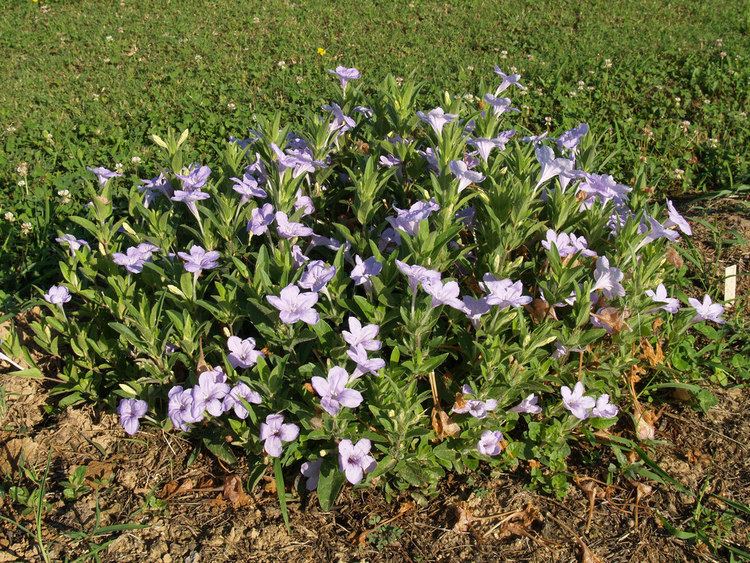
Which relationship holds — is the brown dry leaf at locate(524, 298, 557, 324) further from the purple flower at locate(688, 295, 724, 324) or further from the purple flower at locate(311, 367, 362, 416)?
the purple flower at locate(311, 367, 362, 416)

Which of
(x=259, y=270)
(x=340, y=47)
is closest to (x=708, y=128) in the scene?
(x=340, y=47)

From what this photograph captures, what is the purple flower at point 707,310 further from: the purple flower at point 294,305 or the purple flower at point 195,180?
the purple flower at point 195,180

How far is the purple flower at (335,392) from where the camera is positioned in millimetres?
2158

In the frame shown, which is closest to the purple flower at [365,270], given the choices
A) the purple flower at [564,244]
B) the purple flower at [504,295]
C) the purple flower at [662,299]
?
the purple flower at [504,295]

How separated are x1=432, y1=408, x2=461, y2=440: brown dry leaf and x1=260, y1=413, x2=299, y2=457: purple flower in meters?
0.54

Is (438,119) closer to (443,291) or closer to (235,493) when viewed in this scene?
(443,291)

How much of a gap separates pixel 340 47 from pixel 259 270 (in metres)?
4.88

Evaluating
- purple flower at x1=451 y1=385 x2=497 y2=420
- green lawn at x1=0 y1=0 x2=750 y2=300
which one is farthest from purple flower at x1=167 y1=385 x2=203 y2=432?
green lawn at x1=0 y1=0 x2=750 y2=300

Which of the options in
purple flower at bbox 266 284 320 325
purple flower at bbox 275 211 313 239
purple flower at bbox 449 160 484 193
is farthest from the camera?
purple flower at bbox 275 211 313 239

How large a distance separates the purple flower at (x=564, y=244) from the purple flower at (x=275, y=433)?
118cm

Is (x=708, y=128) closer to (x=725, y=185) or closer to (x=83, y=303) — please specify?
(x=725, y=185)

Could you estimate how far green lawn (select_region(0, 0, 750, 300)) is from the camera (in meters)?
4.99

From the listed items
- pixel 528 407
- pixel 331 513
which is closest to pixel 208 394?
pixel 331 513

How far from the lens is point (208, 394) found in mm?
2379
